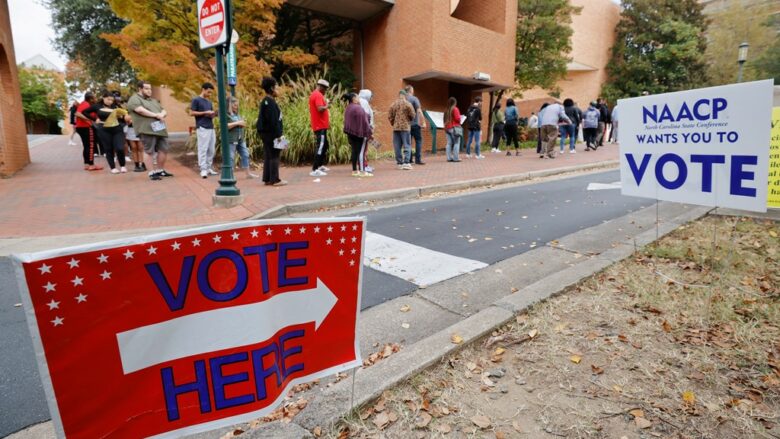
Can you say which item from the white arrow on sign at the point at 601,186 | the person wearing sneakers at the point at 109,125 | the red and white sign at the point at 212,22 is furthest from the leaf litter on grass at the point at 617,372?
the person wearing sneakers at the point at 109,125

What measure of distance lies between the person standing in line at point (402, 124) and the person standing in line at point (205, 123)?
4364mm

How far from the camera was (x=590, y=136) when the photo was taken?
58.2ft

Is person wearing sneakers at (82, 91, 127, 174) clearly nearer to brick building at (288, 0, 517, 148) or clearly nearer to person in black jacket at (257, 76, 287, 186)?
person in black jacket at (257, 76, 287, 186)

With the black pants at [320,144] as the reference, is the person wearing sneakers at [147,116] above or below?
above

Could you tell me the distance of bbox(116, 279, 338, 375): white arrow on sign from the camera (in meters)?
A: 1.56

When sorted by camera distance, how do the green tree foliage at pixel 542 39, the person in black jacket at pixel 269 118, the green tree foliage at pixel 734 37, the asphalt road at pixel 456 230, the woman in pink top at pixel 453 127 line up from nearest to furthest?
the asphalt road at pixel 456 230
the person in black jacket at pixel 269 118
the woman in pink top at pixel 453 127
the green tree foliage at pixel 542 39
the green tree foliage at pixel 734 37

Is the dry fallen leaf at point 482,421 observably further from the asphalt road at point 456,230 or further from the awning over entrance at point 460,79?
the awning over entrance at point 460,79

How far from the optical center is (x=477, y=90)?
19.8 meters

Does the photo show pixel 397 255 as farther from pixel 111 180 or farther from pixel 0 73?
pixel 0 73

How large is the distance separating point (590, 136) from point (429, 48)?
7.74 m

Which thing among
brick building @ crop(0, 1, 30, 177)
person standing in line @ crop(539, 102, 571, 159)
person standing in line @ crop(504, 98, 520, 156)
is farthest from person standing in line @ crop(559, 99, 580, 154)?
Answer: brick building @ crop(0, 1, 30, 177)

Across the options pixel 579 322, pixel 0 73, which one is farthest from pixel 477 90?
pixel 579 322

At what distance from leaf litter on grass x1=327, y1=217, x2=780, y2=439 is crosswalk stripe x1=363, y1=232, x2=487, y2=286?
1.11 meters

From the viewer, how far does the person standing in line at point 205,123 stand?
28.6 ft
